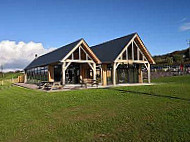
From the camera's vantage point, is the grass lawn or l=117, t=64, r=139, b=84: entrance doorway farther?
l=117, t=64, r=139, b=84: entrance doorway

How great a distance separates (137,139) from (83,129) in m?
1.46

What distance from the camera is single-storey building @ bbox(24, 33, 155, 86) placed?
19.9 meters

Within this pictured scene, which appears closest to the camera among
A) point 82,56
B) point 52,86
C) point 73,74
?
point 52,86

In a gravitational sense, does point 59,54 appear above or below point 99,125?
above

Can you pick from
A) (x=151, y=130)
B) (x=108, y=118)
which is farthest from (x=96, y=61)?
(x=151, y=130)

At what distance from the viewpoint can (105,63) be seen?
838 inches

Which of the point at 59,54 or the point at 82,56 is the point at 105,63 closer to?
the point at 82,56

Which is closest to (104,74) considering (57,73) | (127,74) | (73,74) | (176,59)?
(127,74)

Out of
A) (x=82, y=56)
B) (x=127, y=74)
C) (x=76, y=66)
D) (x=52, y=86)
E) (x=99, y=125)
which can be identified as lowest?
(x=99, y=125)

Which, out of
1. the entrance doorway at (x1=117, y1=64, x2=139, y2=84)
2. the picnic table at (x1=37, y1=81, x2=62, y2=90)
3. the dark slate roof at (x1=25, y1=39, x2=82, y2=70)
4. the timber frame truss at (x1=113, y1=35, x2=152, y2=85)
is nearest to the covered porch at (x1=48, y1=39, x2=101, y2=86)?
the dark slate roof at (x1=25, y1=39, x2=82, y2=70)

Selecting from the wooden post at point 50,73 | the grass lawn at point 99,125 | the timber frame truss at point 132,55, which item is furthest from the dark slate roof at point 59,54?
the grass lawn at point 99,125

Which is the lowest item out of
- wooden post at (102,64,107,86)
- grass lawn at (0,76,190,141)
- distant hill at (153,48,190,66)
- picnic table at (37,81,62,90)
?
grass lawn at (0,76,190,141)

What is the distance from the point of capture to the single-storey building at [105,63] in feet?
65.4

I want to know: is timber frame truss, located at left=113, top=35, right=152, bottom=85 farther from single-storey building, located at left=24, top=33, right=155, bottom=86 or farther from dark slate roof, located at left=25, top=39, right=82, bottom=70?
dark slate roof, located at left=25, top=39, right=82, bottom=70
